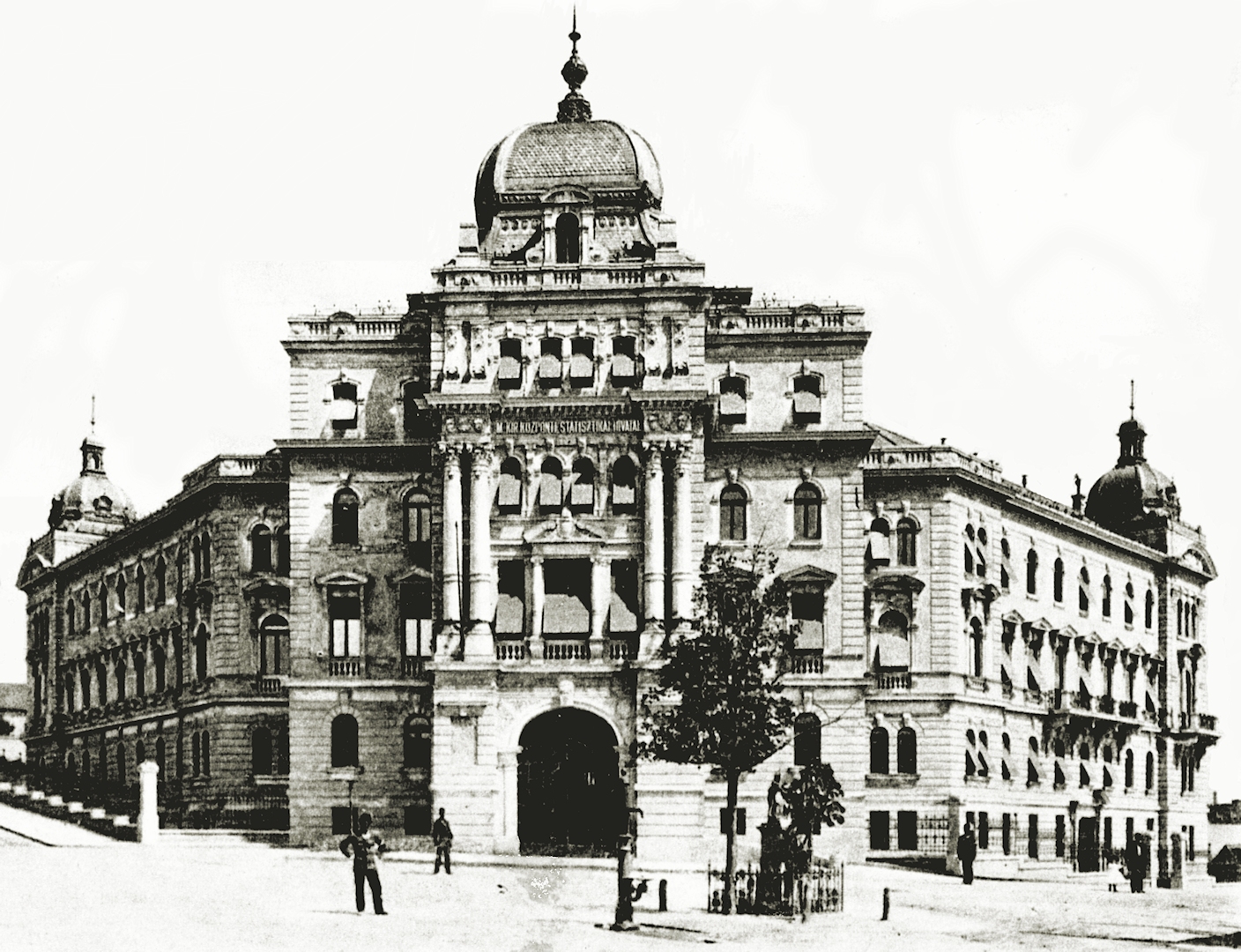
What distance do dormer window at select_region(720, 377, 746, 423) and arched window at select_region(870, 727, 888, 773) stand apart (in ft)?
39.0

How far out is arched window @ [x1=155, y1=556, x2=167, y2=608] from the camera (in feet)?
252

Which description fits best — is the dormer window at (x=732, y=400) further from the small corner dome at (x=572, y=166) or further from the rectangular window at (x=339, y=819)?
the rectangular window at (x=339, y=819)

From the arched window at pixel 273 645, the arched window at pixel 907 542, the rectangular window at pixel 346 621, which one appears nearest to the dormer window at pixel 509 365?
the rectangular window at pixel 346 621

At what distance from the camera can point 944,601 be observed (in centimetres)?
6700

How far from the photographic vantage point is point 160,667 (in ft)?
253

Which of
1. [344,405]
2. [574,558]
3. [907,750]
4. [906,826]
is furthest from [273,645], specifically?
[906,826]

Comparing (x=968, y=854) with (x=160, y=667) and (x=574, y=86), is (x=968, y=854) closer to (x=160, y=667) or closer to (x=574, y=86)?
(x=574, y=86)

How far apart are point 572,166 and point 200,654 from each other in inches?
910

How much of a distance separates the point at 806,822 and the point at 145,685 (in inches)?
1813

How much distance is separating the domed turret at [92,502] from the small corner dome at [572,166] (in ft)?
149

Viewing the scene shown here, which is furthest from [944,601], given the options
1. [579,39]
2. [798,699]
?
[579,39]

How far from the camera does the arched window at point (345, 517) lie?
204 feet

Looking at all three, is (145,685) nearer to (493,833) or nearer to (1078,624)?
(493,833)

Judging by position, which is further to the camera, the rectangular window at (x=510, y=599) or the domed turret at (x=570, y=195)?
the domed turret at (x=570, y=195)
